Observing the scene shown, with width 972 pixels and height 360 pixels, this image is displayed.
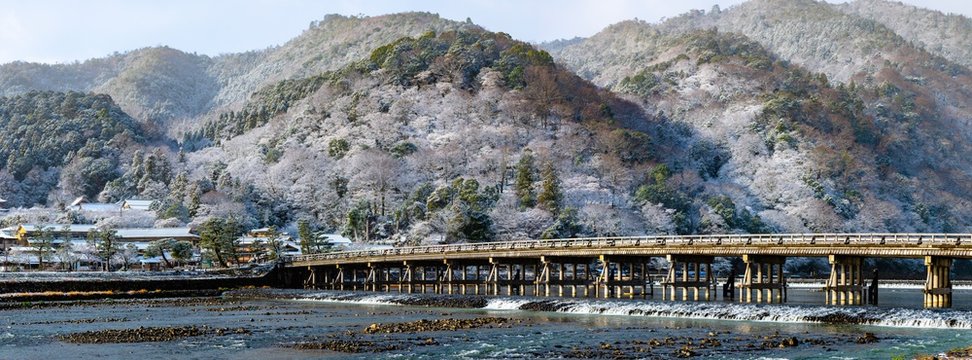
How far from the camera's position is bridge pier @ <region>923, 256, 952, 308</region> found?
145ft

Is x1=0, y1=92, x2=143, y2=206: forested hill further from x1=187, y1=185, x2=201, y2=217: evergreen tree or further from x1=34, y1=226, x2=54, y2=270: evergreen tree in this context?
x1=34, y1=226, x2=54, y2=270: evergreen tree

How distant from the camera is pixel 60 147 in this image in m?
138

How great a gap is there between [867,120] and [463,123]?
51936 millimetres

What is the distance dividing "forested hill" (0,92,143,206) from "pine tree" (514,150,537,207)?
52171 mm

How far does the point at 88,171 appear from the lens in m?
133

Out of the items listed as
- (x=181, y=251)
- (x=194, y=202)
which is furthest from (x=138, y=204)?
(x=181, y=251)

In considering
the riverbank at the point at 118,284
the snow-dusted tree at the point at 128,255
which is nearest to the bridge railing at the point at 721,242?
the riverbank at the point at 118,284

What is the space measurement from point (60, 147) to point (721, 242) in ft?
347

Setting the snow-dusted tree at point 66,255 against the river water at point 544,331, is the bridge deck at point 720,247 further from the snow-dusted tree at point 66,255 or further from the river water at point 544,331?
the snow-dusted tree at point 66,255

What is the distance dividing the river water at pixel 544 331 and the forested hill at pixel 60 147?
80.7 m

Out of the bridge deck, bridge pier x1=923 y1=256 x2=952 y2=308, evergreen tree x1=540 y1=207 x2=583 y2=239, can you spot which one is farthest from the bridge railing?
evergreen tree x1=540 y1=207 x2=583 y2=239

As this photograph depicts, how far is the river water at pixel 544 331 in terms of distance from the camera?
33438mm

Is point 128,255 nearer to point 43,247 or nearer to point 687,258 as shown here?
point 43,247

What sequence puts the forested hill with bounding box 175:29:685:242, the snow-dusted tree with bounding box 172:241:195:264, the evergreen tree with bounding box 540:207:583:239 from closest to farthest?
1. the snow-dusted tree with bounding box 172:241:195:264
2. the evergreen tree with bounding box 540:207:583:239
3. the forested hill with bounding box 175:29:685:242
